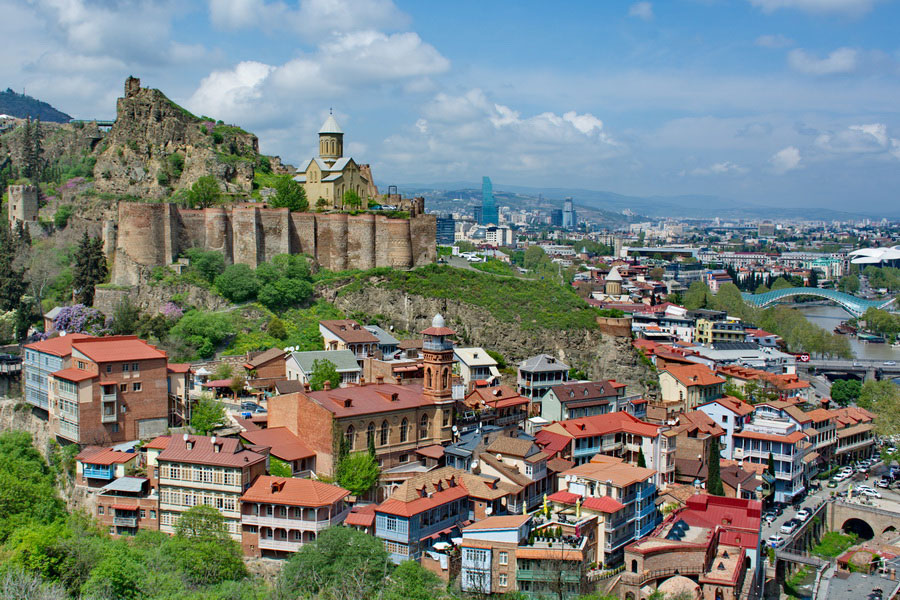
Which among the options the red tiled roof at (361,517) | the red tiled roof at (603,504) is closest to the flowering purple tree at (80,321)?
the red tiled roof at (361,517)

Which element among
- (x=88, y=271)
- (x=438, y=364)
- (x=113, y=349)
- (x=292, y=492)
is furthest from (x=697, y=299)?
(x=292, y=492)

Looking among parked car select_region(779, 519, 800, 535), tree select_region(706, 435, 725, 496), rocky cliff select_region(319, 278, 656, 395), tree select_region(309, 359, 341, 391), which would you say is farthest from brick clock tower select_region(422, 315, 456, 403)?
parked car select_region(779, 519, 800, 535)

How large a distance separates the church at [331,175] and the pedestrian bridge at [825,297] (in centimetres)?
7741

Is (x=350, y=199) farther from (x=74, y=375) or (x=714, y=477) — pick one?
(x=714, y=477)

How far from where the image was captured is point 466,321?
5241 centimetres

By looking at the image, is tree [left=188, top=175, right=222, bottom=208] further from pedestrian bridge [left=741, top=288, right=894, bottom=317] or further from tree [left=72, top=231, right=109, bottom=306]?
pedestrian bridge [left=741, top=288, right=894, bottom=317]

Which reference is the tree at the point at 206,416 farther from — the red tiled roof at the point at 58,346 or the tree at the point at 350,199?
the tree at the point at 350,199

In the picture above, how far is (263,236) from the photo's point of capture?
53281 millimetres

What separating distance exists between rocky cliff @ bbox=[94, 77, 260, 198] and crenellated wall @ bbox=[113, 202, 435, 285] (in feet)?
30.4

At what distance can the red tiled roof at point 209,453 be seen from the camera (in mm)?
30891

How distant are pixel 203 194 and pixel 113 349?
21.5 metres

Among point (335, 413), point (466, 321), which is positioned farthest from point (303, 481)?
point (466, 321)

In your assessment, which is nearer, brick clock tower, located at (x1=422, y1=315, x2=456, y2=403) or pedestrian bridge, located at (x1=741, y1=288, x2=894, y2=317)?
brick clock tower, located at (x1=422, y1=315, x2=456, y2=403)

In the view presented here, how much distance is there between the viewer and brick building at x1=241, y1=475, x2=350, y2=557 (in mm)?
30141
